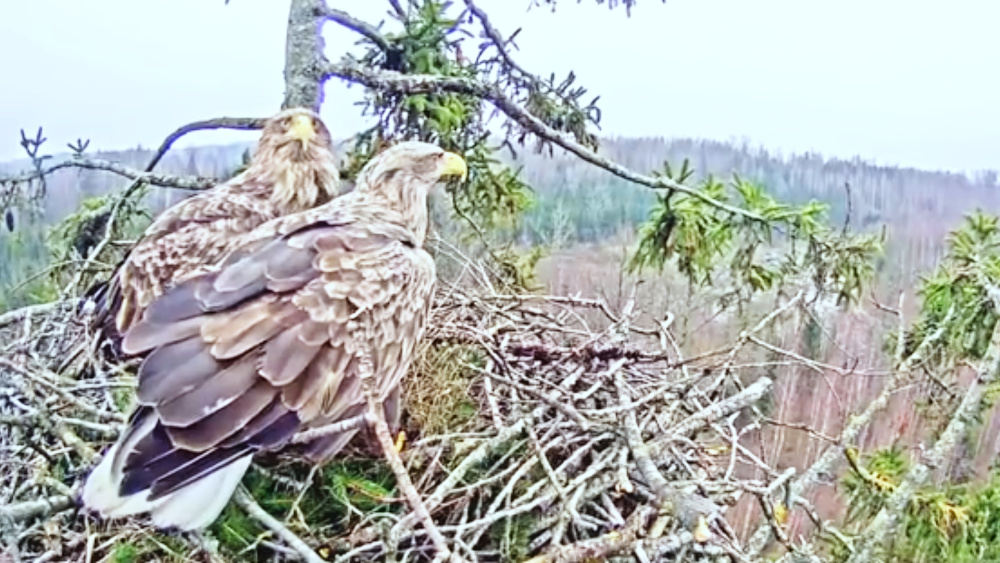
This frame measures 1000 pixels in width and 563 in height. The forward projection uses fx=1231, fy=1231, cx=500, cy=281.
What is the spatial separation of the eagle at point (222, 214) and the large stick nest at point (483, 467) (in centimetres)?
20

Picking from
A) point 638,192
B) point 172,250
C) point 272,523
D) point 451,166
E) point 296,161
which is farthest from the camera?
point 638,192

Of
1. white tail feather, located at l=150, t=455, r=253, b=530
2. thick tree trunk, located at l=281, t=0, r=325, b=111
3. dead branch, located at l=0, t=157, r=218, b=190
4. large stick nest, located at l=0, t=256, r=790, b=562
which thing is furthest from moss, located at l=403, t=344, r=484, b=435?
dead branch, located at l=0, t=157, r=218, b=190

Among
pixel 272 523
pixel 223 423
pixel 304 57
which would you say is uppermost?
pixel 304 57

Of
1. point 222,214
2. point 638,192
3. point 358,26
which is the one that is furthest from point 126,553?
point 638,192

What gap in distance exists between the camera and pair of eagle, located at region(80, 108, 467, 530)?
8.15 ft

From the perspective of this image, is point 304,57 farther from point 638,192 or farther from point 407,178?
point 638,192

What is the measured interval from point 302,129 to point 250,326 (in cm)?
119

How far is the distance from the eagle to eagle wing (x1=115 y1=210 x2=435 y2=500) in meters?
0.28

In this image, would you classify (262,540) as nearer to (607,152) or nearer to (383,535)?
(383,535)

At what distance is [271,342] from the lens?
266cm

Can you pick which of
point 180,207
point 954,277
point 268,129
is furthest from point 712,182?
point 180,207

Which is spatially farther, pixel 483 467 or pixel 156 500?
pixel 483 467

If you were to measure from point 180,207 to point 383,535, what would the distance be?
4.59 ft

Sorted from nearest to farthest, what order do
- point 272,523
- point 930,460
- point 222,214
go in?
point 272,523
point 930,460
point 222,214
